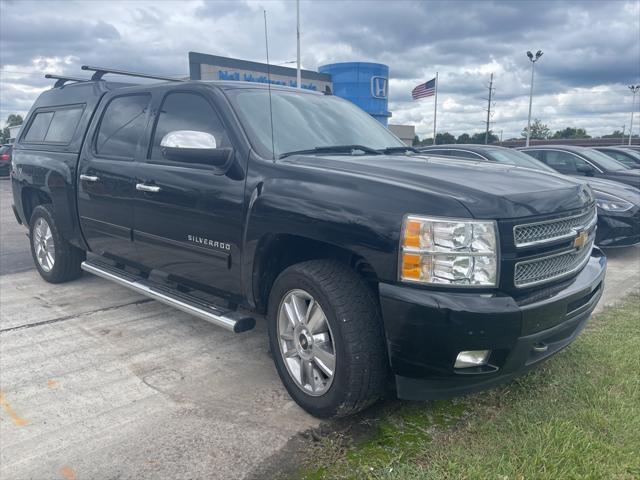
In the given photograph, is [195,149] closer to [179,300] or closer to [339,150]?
[339,150]

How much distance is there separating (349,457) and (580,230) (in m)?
1.76

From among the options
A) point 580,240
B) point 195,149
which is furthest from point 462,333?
point 195,149

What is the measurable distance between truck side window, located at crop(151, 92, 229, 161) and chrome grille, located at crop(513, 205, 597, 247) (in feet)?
6.30

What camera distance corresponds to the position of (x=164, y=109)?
4.10 meters

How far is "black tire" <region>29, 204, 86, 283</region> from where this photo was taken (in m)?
5.43

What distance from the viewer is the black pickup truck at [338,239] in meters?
2.51

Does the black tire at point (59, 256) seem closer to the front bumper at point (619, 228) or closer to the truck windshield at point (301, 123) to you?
the truck windshield at point (301, 123)

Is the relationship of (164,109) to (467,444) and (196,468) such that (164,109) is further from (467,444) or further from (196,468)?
(467,444)

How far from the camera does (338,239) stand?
277cm

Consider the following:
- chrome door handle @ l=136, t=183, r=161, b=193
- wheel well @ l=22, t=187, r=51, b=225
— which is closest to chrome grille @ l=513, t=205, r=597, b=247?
chrome door handle @ l=136, t=183, r=161, b=193

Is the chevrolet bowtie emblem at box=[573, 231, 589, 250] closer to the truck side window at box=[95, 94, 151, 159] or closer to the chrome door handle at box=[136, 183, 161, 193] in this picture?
the chrome door handle at box=[136, 183, 161, 193]

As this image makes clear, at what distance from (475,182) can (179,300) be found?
7.24 feet

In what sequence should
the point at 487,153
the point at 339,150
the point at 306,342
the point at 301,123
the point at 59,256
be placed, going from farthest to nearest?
the point at 487,153 → the point at 59,256 → the point at 301,123 → the point at 339,150 → the point at 306,342

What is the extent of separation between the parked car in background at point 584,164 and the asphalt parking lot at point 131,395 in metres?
4.69
